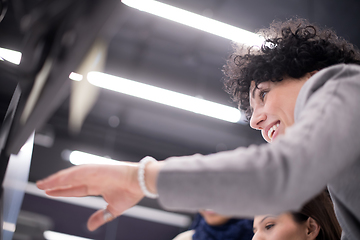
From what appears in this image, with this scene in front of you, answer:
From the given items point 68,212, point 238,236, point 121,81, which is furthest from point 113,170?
point 68,212

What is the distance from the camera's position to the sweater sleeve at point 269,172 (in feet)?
1.66

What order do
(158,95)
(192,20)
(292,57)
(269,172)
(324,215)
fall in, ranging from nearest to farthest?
1. (269,172)
2. (292,57)
3. (324,215)
4. (192,20)
5. (158,95)

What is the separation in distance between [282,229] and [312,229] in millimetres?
141

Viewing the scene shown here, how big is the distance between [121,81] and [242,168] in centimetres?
361

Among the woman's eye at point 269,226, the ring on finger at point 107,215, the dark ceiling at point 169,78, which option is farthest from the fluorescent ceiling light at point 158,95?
the ring on finger at point 107,215

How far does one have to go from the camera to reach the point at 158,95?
4.11 meters

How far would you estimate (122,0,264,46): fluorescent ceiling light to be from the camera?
109 inches

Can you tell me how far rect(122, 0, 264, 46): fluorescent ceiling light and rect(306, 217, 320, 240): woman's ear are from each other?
1.70 metres

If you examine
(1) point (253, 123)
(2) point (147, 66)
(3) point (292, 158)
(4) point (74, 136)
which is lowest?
(3) point (292, 158)

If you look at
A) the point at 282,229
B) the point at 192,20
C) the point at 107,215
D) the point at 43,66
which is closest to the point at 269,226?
the point at 282,229

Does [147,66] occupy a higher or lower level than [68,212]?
higher

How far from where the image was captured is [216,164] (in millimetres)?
524

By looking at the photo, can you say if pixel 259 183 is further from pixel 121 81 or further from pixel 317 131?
pixel 121 81

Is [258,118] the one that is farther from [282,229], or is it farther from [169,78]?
[169,78]
